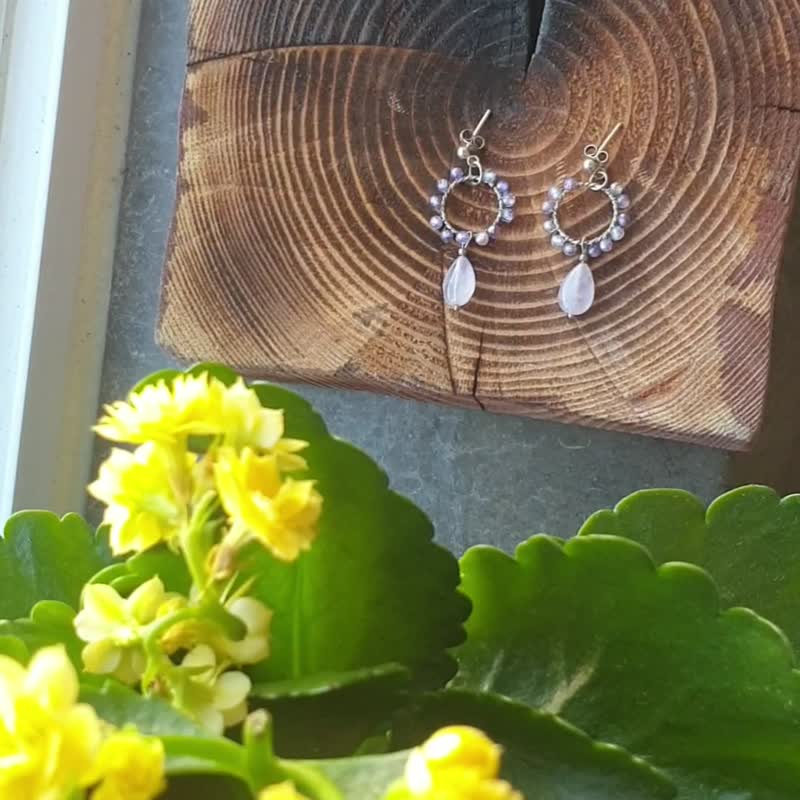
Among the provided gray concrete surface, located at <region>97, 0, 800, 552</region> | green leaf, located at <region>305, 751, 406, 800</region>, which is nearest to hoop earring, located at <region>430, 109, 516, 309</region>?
gray concrete surface, located at <region>97, 0, 800, 552</region>

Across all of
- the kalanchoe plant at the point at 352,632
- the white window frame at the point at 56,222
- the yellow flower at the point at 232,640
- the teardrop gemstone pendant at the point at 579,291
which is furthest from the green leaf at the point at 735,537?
the white window frame at the point at 56,222

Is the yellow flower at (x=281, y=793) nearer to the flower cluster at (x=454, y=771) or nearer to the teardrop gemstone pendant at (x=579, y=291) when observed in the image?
the flower cluster at (x=454, y=771)

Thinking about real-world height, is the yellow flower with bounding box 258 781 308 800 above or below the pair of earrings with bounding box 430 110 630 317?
below

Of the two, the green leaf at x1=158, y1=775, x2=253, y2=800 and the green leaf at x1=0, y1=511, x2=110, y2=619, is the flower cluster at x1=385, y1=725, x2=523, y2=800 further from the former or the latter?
the green leaf at x1=0, y1=511, x2=110, y2=619

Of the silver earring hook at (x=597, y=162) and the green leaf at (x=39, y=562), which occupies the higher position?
the silver earring hook at (x=597, y=162)

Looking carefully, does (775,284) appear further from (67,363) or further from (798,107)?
(67,363)

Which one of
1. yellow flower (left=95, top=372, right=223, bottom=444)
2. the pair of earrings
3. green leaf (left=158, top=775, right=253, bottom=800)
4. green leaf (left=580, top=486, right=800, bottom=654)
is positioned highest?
the pair of earrings

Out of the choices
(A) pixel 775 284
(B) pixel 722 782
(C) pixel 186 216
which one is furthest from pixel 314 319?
(B) pixel 722 782
